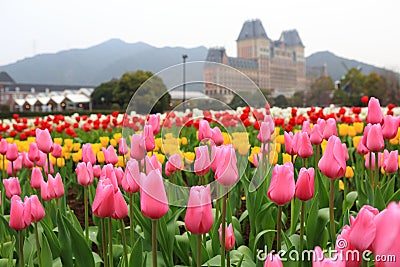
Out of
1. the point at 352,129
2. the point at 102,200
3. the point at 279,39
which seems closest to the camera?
the point at 102,200

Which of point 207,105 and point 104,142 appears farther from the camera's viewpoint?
point 104,142

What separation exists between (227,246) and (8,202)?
1981 millimetres

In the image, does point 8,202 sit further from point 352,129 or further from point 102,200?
point 352,129

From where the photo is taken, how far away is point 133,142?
1.68 m

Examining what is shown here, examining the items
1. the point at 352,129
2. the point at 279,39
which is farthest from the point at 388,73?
the point at 279,39

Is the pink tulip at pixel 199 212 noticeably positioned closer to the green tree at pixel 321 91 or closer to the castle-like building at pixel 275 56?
the green tree at pixel 321 91

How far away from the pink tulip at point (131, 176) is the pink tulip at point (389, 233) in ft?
2.88

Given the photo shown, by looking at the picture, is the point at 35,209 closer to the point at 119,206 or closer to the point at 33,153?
the point at 119,206

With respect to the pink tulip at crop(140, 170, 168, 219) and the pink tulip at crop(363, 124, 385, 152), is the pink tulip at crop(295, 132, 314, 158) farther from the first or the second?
the pink tulip at crop(140, 170, 168, 219)

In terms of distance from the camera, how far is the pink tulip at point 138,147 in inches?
65.4

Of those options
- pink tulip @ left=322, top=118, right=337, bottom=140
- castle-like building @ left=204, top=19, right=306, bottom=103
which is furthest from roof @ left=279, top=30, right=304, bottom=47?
pink tulip @ left=322, top=118, right=337, bottom=140

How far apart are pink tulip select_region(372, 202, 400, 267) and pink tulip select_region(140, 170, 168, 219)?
59 cm

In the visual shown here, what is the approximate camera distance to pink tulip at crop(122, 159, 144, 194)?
1.53 meters

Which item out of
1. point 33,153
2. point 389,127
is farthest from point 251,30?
point 389,127
